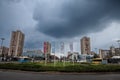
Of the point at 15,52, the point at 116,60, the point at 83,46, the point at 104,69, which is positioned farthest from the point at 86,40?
the point at 104,69

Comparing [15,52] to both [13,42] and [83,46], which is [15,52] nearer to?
[13,42]

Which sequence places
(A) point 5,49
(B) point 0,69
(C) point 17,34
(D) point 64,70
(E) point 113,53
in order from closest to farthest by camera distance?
(D) point 64,70
(B) point 0,69
(C) point 17,34
(E) point 113,53
(A) point 5,49

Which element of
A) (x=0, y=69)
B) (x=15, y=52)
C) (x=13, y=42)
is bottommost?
(x=0, y=69)

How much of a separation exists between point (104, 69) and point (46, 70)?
879cm

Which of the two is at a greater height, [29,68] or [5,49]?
[5,49]

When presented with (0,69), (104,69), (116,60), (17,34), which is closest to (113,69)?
(104,69)

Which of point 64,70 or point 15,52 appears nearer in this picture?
point 64,70

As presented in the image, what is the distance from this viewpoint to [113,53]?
126 meters

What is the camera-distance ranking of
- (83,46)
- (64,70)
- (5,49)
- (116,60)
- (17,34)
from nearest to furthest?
(64,70)
(116,60)
(17,34)
(83,46)
(5,49)

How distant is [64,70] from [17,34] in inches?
3411

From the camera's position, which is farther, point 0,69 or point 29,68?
point 0,69

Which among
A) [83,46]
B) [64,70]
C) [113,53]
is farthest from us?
[113,53]

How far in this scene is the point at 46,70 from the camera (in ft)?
71.1

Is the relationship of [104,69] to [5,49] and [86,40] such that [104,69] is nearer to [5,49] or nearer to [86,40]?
[86,40]
